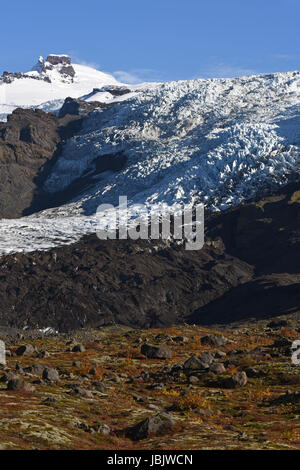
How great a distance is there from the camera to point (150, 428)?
896 inches

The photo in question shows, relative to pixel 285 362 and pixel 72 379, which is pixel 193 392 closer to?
pixel 72 379

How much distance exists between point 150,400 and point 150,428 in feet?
26.1

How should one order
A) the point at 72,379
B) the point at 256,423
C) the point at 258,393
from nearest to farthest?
the point at 256,423 < the point at 258,393 < the point at 72,379

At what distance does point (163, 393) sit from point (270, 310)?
442 feet

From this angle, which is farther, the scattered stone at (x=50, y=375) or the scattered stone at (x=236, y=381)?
the scattered stone at (x=236, y=381)

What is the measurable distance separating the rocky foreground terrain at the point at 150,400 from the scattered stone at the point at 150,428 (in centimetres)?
4

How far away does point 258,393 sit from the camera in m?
32.0

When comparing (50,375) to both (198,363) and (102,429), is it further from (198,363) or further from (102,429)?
(102,429)

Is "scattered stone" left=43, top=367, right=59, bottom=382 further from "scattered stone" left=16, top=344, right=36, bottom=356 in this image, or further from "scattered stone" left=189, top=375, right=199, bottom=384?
"scattered stone" left=16, top=344, right=36, bottom=356

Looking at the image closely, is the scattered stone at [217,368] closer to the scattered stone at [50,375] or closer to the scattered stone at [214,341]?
the scattered stone at [50,375]

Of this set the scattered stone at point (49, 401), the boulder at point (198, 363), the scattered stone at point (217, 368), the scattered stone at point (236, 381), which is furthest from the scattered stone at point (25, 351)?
the scattered stone at point (49, 401)

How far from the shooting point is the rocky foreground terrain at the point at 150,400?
69.7 ft
